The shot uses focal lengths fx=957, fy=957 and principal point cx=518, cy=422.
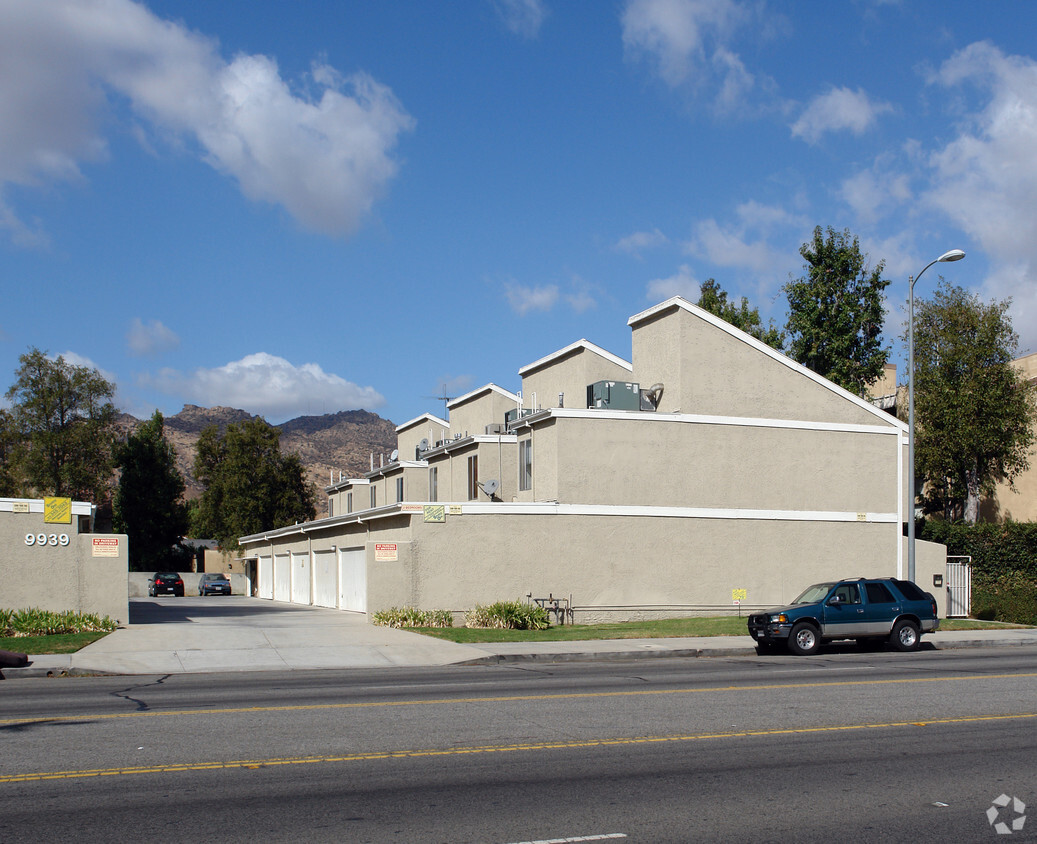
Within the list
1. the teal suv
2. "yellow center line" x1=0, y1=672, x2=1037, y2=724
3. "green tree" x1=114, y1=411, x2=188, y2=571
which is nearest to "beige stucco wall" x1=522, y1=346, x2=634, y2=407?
the teal suv

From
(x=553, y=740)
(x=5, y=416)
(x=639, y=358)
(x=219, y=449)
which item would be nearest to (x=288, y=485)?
(x=219, y=449)

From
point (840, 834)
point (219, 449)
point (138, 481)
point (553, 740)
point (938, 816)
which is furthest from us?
point (219, 449)

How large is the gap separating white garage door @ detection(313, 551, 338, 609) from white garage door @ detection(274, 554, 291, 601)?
732cm

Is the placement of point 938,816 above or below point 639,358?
below

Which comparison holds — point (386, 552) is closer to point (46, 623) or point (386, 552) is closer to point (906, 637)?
point (46, 623)

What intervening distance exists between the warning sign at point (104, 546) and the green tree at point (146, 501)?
50800 mm

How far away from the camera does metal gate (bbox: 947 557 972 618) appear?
34.2 m

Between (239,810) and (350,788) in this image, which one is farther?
(350,788)

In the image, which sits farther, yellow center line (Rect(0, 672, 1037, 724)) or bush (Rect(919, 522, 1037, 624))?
bush (Rect(919, 522, 1037, 624))

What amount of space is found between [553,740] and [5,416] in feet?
209

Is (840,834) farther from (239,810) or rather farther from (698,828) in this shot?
(239,810)

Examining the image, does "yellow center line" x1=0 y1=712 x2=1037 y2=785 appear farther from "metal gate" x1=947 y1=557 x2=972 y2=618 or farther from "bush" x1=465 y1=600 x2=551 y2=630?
"metal gate" x1=947 y1=557 x2=972 y2=618

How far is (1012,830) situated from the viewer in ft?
22.5

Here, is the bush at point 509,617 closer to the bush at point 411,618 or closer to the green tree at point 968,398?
the bush at point 411,618
